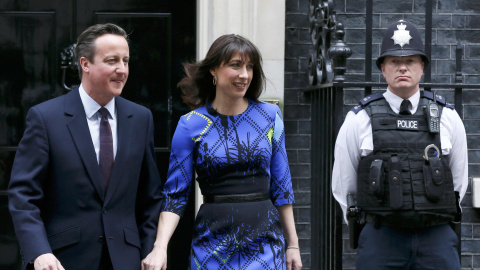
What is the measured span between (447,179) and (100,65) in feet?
6.65

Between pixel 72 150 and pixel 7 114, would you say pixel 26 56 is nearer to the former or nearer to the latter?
pixel 7 114

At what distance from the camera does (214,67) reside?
13.5 ft

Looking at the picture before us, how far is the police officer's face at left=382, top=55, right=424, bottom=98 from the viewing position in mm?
4684

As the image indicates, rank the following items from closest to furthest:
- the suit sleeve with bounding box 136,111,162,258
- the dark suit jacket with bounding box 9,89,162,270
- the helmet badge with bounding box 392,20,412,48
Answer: the dark suit jacket with bounding box 9,89,162,270 → the suit sleeve with bounding box 136,111,162,258 → the helmet badge with bounding box 392,20,412,48

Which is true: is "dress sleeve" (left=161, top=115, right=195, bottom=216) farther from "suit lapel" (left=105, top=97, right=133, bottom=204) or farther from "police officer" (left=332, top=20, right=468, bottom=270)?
"police officer" (left=332, top=20, right=468, bottom=270)

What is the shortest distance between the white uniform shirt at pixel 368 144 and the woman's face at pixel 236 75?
3.16 feet

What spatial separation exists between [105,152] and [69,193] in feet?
0.79

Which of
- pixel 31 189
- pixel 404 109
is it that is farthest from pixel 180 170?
pixel 404 109

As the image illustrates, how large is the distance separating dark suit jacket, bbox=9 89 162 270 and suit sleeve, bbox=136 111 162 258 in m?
0.12

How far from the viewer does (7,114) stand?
6574mm

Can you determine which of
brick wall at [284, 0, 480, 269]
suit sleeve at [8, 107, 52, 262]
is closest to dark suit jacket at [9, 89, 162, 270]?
suit sleeve at [8, 107, 52, 262]

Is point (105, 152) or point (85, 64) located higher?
point (85, 64)

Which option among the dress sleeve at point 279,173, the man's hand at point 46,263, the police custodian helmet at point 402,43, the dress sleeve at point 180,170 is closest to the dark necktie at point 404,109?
the police custodian helmet at point 402,43

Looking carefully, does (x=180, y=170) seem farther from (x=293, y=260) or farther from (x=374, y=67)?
(x=374, y=67)
